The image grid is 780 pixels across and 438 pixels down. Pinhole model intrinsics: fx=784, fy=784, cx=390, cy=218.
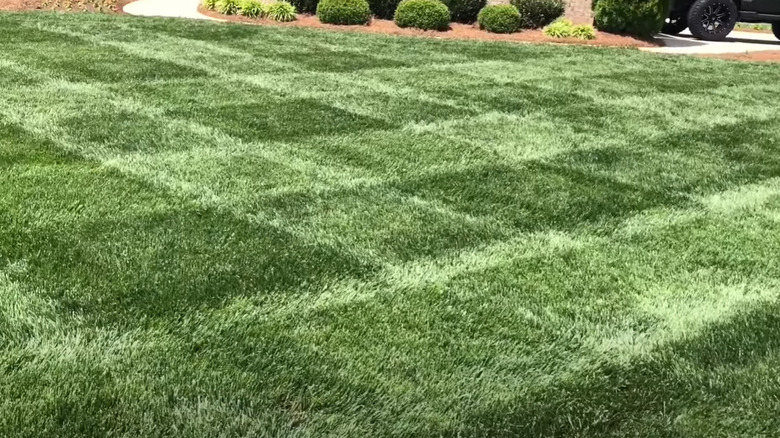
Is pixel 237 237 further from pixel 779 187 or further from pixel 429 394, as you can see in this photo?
pixel 779 187

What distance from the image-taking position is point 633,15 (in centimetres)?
1340

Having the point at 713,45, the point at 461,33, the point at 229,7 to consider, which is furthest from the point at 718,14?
the point at 229,7

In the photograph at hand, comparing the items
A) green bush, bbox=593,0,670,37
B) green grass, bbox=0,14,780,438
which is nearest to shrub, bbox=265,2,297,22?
green bush, bbox=593,0,670,37

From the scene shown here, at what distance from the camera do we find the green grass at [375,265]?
267 cm

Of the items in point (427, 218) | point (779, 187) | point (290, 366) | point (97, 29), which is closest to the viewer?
point (290, 366)

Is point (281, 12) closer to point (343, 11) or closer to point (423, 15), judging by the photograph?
point (343, 11)

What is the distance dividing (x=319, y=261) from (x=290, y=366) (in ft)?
2.93

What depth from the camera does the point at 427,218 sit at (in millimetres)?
4277

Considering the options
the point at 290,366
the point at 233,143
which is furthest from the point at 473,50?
the point at 290,366

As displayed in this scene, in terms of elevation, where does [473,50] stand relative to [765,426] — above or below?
above

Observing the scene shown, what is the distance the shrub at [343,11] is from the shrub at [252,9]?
1.05 m

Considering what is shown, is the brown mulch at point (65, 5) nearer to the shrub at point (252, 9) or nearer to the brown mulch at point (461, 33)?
the brown mulch at point (461, 33)

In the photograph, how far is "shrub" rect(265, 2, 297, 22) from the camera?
13.2m

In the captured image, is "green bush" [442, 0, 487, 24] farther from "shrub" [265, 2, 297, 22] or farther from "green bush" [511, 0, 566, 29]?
"shrub" [265, 2, 297, 22]
